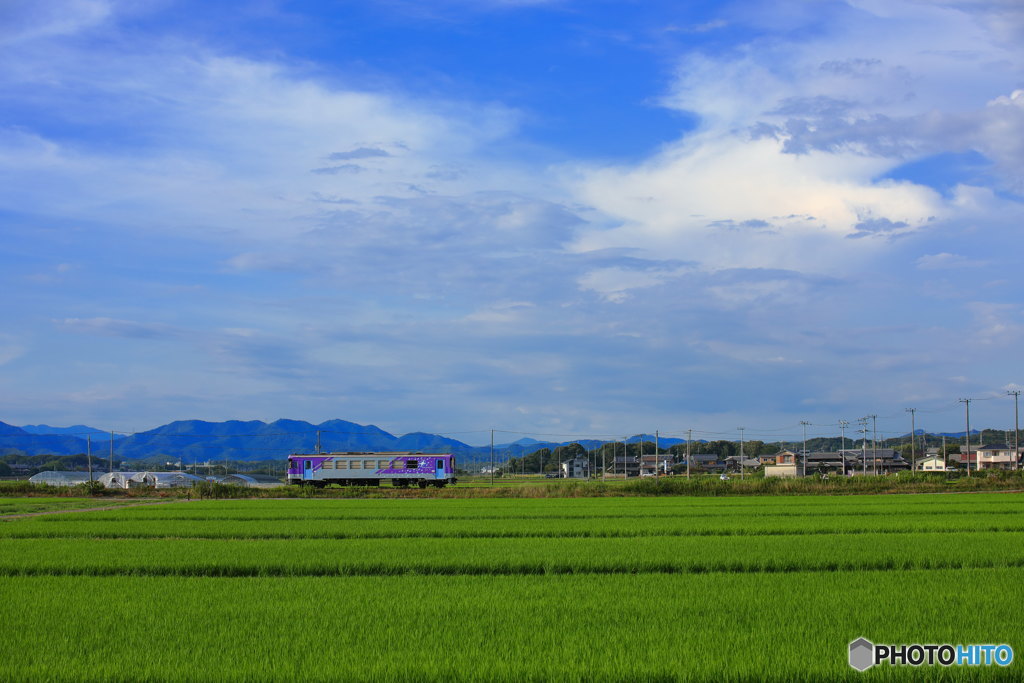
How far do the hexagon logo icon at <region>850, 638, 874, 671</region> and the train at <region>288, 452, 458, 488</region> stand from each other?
2029 inches

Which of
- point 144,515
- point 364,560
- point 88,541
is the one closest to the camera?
point 364,560

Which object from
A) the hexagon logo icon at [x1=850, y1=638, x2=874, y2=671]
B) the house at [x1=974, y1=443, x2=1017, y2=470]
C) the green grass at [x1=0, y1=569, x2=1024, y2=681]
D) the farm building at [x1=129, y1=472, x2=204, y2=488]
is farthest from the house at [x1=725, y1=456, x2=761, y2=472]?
the hexagon logo icon at [x1=850, y1=638, x2=874, y2=671]

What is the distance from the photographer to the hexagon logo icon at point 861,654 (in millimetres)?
7184

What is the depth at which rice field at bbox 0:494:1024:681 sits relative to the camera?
23.9 feet

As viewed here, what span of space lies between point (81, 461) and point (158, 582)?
487 ft

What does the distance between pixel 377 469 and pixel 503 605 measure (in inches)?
1985

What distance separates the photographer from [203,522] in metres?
24.1

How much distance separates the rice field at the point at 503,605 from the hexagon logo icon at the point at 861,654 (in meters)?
0.11

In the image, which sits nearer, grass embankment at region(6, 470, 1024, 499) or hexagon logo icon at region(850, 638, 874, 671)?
hexagon logo icon at region(850, 638, 874, 671)

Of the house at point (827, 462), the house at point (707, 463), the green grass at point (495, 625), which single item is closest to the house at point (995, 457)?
the house at point (827, 462)

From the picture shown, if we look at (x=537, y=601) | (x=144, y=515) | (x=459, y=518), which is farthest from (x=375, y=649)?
(x=144, y=515)

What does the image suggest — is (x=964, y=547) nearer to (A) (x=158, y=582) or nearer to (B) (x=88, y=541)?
(A) (x=158, y=582)

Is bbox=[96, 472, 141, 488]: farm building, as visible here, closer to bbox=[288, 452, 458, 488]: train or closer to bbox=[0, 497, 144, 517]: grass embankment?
bbox=[288, 452, 458, 488]: train

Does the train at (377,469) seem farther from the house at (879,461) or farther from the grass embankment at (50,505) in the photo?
the house at (879,461)
